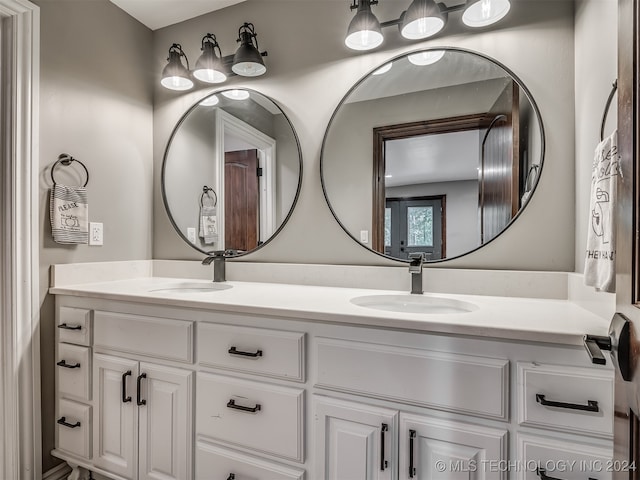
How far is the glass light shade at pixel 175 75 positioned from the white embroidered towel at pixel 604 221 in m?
1.97

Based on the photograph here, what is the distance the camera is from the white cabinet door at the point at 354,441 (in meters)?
0.93

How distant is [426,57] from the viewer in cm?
148

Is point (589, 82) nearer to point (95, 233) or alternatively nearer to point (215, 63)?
point (215, 63)

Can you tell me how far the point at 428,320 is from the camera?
0.89m

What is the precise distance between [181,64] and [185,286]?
1.27 metres

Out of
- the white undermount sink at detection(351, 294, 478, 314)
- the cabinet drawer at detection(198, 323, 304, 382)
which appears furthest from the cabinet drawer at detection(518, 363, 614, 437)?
the cabinet drawer at detection(198, 323, 304, 382)

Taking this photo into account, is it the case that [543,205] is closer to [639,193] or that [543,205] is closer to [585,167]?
[585,167]

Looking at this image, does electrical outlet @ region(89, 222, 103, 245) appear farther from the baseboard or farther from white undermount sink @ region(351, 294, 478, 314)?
white undermount sink @ region(351, 294, 478, 314)

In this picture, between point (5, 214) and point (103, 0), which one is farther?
point (103, 0)

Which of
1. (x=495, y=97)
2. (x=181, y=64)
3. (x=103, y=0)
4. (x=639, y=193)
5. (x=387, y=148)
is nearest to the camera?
(x=639, y=193)

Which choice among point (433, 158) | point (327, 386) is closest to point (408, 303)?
point (327, 386)

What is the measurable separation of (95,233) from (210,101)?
97 centimetres

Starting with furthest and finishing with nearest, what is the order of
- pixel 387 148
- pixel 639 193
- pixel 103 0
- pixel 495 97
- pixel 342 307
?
pixel 103 0 → pixel 387 148 → pixel 495 97 → pixel 342 307 → pixel 639 193

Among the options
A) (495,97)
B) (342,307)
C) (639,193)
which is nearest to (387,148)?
(495,97)
